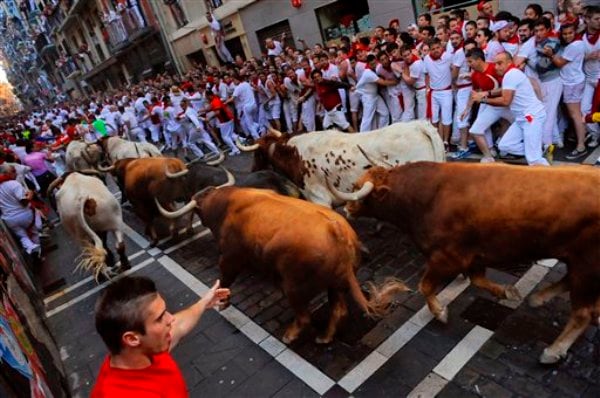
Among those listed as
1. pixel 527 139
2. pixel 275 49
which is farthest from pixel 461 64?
pixel 275 49

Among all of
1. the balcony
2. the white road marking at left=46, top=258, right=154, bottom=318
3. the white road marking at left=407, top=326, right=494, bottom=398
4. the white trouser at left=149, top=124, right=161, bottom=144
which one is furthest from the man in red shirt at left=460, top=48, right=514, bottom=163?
the balcony

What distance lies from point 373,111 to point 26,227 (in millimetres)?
7456

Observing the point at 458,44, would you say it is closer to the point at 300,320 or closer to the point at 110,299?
the point at 300,320

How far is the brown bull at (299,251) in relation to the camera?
12.3 feet

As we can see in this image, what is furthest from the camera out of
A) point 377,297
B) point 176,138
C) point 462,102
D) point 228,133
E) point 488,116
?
point 176,138

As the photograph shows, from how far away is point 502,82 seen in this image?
6.29 m

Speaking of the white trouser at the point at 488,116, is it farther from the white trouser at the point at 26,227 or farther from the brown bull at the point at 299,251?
the white trouser at the point at 26,227

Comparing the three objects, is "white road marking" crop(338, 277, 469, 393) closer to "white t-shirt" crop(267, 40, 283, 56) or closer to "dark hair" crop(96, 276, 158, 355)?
"dark hair" crop(96, 276, 158, 355)

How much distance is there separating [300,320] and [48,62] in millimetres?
76464

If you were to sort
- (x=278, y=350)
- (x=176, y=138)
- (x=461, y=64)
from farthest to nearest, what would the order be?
(x=176, y=138)
(x=461, y=64)
(x=278, y=350)

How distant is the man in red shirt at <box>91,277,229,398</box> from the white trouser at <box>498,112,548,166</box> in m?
5.72

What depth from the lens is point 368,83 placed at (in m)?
9.03

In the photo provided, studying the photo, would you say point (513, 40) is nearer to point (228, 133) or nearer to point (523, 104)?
point (523, 104)

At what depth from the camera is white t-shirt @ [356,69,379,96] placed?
8.91m
